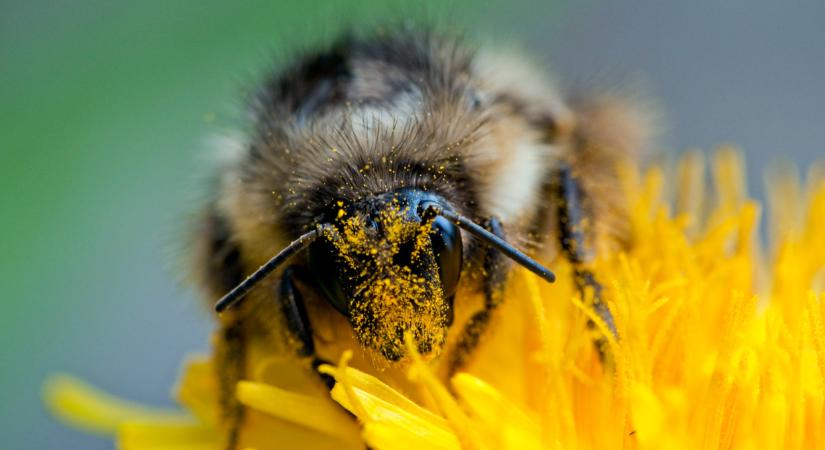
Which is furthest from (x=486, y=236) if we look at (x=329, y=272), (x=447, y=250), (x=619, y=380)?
(x=619, y=380)

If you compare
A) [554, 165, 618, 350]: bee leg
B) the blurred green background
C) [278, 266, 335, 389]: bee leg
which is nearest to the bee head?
[278, 266, 335, 389]: bee leg

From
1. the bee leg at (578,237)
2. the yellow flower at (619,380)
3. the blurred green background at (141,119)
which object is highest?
the blurred green background at (141,119)

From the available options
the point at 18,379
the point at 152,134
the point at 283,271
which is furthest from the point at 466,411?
the point at 152,134

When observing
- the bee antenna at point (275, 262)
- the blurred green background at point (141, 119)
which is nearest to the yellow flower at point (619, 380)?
the bee antenna at point (275, 262)

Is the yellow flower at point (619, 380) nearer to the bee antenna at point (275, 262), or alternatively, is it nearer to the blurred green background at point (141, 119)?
the bee antenna at point (275, 262)

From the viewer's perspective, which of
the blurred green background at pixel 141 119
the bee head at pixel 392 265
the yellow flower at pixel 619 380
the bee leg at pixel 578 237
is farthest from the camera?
the blurred green background at pixel 141 119

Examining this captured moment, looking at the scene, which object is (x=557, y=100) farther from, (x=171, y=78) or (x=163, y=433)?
(x=171, y=78)

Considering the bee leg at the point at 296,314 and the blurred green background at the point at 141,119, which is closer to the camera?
the bee leg at the point at 296,314
